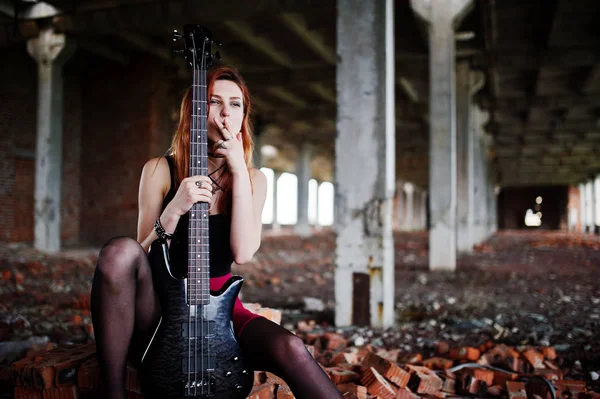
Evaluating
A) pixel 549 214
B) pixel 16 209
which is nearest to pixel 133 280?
pixel 16 209

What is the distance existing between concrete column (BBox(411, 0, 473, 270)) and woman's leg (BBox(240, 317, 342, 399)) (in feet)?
26.3

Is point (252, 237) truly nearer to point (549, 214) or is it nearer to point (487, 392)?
point (487, 392)

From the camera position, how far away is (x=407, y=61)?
1200 centimetres

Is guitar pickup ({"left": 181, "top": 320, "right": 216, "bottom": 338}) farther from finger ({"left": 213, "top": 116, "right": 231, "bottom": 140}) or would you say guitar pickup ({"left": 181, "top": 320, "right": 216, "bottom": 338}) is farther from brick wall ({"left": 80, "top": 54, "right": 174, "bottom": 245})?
brick wall ({"left": 80, "top": 54, "right": 174, "bottom": 245})

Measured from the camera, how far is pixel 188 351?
1829 millimetres

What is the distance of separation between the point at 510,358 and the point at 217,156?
2.52 meters

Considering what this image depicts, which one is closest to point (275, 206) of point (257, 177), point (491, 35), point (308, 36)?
point (308, 36)

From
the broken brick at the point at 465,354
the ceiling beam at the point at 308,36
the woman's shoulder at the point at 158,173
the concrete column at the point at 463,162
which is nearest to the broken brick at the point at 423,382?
the broken brick at the point at 465,354

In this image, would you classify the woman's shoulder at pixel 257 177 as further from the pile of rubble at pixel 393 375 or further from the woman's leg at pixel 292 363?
the pile of rubble at pixel 393 375

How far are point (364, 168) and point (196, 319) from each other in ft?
9.83

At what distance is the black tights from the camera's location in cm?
181

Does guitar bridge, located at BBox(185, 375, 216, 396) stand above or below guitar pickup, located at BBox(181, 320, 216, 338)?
below

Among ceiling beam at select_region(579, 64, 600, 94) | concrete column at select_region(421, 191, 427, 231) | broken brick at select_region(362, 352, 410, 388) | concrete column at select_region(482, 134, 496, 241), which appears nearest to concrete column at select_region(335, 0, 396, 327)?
broken brick at select_region(362, 352, 410, 388)

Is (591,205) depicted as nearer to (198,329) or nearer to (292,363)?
(292,363)
